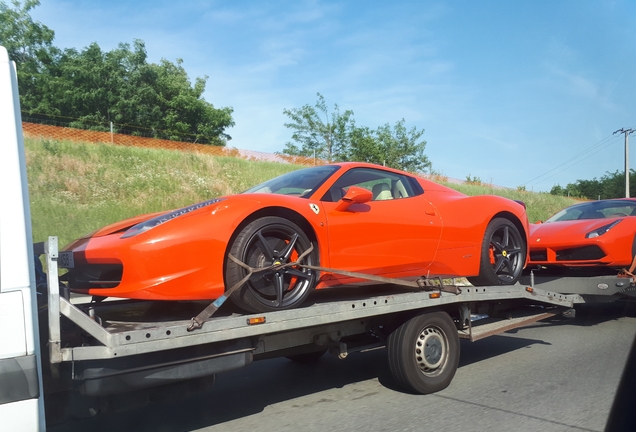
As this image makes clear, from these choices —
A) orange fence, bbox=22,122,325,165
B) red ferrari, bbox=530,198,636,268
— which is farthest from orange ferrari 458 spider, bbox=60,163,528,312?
orange fence, bbox=22,122,325,165

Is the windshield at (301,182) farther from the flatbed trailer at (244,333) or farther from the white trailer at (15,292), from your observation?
the white trailer at (15,292)

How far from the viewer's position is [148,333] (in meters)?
3.20

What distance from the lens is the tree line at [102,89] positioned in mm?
36938

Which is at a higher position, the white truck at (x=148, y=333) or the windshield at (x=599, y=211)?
the windshield at (x=599, y=211)

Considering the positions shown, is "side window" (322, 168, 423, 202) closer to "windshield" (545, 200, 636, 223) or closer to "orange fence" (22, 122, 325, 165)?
"windshield" (545, 200, 636, 223)

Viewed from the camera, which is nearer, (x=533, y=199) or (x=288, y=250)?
(x=288, y=250)

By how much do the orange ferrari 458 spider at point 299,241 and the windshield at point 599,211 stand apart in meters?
3.22

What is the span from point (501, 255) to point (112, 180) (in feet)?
58.0

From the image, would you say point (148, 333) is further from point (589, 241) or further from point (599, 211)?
point (599, 211)

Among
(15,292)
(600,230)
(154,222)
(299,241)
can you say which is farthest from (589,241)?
(15,292)

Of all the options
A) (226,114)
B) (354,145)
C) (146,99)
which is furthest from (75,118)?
(354,145)

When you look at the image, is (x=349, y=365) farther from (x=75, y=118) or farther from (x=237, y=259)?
(x=75, y=118)

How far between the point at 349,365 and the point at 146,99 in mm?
38161

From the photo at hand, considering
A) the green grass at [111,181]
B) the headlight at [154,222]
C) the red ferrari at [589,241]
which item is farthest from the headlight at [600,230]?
the green grass at [111,181]
